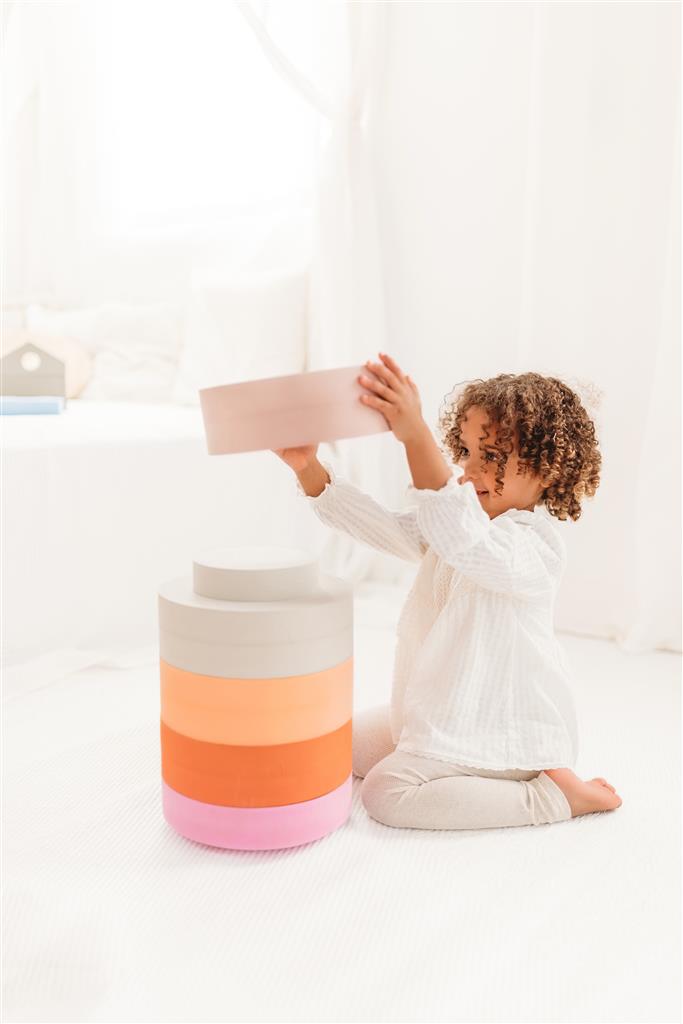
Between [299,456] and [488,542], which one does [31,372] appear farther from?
[488,542]

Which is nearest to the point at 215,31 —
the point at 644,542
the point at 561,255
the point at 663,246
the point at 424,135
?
the point at 424,135

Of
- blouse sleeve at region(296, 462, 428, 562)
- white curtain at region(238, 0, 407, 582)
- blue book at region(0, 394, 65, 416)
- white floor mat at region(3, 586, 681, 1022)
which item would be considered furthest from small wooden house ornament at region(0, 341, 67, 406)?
blouse sleeve at region(296, 462, 428, 562)

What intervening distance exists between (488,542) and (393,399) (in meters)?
0.20

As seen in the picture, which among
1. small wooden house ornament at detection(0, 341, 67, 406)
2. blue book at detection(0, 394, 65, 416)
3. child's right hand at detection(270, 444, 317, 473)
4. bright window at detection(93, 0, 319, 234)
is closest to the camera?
child's right hand at detection(270, 444, 317, 473)

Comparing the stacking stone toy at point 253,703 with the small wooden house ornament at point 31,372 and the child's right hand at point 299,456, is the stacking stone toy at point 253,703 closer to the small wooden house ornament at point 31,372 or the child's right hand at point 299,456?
the child's right hand at point 299,456

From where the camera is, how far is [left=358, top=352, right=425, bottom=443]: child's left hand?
1067mm

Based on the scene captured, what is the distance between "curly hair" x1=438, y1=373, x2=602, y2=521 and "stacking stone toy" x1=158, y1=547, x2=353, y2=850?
29cm

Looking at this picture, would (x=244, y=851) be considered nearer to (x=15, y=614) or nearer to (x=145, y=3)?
(x=15, y=614)

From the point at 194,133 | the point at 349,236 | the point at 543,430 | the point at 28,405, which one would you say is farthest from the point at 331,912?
the point at 194,133

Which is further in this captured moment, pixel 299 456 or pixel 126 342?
pixel 126 342

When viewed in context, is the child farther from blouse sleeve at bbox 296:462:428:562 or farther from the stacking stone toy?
the stacking stone toy

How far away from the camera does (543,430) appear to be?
123 centimetres

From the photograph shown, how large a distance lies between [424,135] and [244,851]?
1751 mm

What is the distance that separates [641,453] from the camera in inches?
81.7
